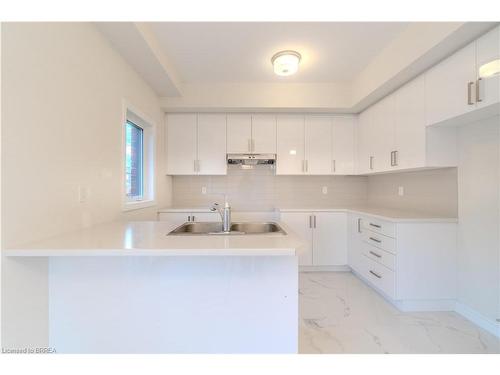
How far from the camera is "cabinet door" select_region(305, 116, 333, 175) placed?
11.4 ft

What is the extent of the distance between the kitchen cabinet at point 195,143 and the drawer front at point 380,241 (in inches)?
79.8

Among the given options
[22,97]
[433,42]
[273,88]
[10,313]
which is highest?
[273,88]

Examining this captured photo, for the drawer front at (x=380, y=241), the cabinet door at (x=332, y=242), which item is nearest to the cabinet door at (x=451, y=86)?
the drawer front at (x=380, y=241)

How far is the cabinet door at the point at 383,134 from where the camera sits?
8.89ft

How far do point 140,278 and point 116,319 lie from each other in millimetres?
263

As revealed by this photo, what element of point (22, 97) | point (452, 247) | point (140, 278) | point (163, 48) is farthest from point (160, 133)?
point (452, 247)

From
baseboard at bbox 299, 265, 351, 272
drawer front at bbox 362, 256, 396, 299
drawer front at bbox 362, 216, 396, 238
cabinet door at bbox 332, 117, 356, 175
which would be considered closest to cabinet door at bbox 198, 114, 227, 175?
cabinet door at bbox 332, 117, 356, 175

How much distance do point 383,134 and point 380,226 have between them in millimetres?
1099

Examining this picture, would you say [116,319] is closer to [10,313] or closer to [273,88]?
[10,313]

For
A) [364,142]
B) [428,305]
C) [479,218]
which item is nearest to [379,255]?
[428,305]

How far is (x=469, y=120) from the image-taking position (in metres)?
2.02

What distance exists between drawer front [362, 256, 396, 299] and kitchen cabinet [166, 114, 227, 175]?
220cm

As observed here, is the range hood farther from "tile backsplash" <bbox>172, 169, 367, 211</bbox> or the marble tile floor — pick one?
the marble tile floor

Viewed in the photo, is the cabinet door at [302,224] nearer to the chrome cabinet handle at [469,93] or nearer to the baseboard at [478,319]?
the baseboard at [478,319]
